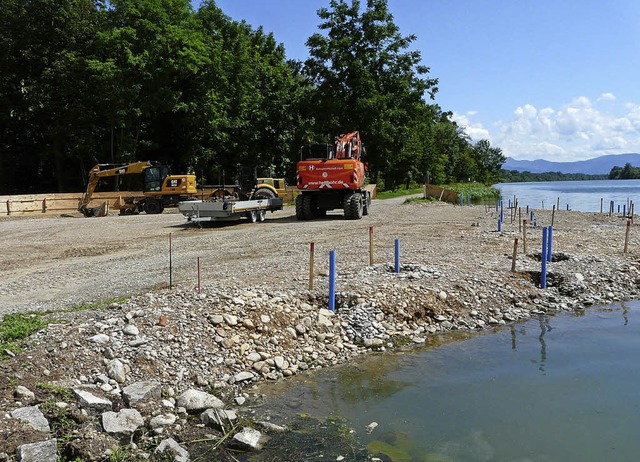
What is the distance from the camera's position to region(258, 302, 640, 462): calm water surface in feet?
18.2

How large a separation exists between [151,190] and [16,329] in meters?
22.4

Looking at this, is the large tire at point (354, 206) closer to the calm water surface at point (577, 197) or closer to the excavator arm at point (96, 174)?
the excavator arm at point (96, 174)

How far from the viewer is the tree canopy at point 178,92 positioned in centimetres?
3462

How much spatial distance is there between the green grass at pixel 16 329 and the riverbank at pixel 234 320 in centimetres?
16

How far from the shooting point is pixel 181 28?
36625 millimetres

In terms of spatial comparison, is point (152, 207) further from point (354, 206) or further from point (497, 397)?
point (497, 397)

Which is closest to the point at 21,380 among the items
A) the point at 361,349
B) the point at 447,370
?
the point at 361,349

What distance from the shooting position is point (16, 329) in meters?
7.02

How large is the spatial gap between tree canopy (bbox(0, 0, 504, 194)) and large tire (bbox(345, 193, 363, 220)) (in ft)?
57.4

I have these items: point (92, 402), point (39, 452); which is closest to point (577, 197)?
point (92, 402)

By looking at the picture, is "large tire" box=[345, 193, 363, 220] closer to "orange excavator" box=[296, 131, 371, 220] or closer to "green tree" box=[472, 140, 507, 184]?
"orange excavator" box=[296, 131, 371, 220]

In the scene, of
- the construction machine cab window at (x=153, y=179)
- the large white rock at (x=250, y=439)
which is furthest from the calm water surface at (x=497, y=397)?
the construction machine cab window at (x=153, y=179)

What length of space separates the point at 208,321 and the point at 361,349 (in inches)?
92.1

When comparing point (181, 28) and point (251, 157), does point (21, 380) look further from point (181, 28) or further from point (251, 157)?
point (251, 157)
